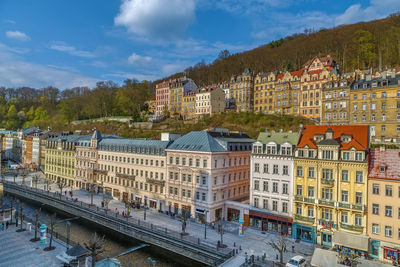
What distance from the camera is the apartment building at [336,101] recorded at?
189 feet

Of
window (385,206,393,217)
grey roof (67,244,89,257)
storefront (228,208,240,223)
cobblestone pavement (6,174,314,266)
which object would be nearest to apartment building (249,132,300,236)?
cobblestone pavement (6,174,314,266)

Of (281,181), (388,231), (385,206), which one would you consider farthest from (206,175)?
(388,231)

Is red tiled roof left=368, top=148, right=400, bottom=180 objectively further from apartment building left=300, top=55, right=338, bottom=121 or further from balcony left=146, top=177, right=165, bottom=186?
apartment building left=300, top=55, right=338, bottom=121

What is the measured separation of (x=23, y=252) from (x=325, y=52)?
111 m

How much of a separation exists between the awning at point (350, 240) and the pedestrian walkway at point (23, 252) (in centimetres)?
2962

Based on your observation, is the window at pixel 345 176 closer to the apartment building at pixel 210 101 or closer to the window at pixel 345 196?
the window at pixel 345 196

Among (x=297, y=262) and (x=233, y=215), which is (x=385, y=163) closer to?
(x=297, y=262)

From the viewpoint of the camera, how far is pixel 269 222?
35.5 metres

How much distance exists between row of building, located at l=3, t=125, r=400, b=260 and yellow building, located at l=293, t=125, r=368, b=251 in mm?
104

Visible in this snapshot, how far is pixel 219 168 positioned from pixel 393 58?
66.4 meters

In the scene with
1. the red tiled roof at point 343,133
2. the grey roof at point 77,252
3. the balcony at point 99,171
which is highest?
the red tiled roof at point 343,133

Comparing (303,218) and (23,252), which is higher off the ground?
(303,218)

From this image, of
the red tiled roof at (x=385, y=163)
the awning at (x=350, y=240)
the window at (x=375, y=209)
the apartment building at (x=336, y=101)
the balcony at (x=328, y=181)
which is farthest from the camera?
the apartment building at (x=336, y=101)

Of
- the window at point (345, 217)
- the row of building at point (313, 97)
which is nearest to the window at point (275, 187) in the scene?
the window at point (345, 217)
